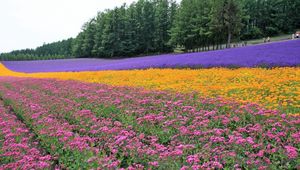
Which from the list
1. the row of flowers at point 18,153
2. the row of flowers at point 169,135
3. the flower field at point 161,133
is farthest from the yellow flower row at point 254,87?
the row of flowers at point 18,153

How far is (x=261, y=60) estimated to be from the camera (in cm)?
1834

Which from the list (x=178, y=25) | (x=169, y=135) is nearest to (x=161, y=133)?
(x=169, y=135)

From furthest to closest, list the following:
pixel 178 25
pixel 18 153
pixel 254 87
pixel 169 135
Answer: pixel 178 25
pixel 254 87
pixel 169 135
pixel 18 153

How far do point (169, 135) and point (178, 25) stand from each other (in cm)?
5239

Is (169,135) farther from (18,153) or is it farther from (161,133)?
(18,153)

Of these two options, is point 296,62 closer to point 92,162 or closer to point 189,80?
point 189,80

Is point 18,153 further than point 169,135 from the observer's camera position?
No

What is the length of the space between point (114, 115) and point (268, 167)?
5.07m

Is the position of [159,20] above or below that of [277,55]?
above

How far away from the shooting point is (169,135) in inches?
279

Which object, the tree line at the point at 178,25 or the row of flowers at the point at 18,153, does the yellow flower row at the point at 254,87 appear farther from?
the tree line at the point at 178,25

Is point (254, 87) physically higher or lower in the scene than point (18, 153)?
lower

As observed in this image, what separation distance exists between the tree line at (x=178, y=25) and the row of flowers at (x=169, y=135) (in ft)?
139

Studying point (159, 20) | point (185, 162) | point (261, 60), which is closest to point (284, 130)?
point (185, 162)
